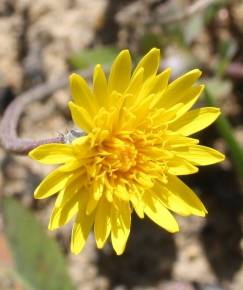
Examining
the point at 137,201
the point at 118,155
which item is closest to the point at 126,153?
the point at 118,155

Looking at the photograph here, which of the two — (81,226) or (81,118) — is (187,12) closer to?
(81,118)

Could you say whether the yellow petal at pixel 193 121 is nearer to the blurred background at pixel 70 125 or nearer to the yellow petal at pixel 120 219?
the yellow petal at pixel 120 219

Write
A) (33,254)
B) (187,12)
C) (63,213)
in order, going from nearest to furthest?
(63,213)
(33,254)
(187,12)

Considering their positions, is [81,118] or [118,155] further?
[118,155]

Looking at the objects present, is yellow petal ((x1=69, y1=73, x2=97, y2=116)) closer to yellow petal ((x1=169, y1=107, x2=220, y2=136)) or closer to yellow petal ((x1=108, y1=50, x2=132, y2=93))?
yellow petal ((x1=108, y1=50, x2=132, y2=93))

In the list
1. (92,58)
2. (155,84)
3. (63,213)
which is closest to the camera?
(63,213)

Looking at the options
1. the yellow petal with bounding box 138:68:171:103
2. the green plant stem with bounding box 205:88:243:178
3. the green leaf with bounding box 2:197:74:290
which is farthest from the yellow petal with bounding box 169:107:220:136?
the green leaf with bounding box 2:197:74:290

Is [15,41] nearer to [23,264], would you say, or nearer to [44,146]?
[23,264]
